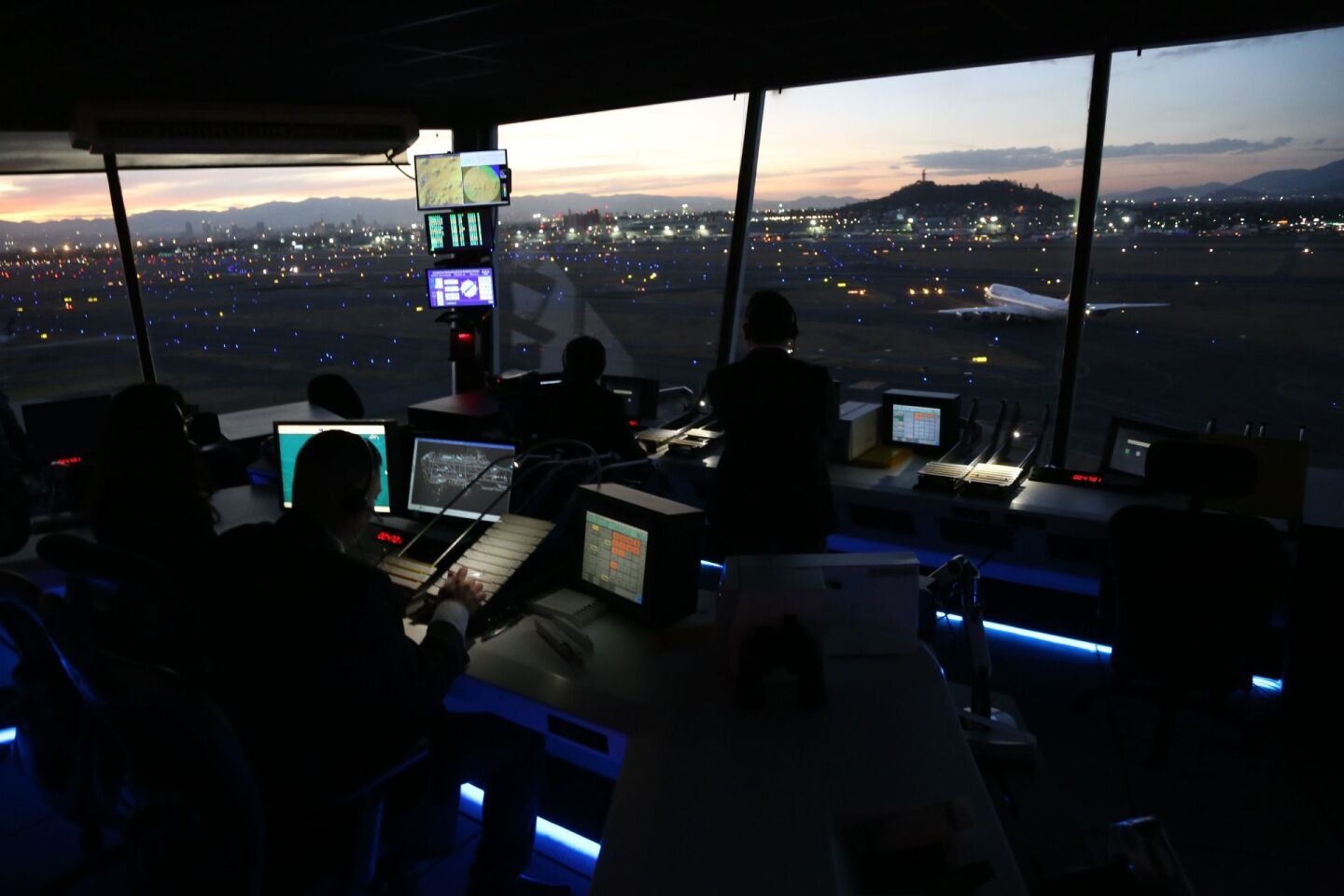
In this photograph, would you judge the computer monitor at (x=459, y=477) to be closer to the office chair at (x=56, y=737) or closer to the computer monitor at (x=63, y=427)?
the office chair at (x=56, y=737)

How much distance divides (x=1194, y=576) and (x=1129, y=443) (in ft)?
3.33

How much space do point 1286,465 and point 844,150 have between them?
3202mm

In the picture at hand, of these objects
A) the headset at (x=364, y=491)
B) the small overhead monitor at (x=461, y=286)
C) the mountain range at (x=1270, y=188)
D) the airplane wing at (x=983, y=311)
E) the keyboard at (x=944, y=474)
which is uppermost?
the mountain range at (x=1270, y=188)

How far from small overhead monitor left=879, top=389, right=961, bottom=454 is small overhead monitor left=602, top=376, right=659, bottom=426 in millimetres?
1292

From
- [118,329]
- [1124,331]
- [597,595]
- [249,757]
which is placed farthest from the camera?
[118,329]

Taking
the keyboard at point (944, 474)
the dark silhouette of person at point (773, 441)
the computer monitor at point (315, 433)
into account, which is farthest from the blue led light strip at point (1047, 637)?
the computer monitor at point (315, 433)

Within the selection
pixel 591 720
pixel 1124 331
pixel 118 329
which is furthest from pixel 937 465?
pixel 118 329

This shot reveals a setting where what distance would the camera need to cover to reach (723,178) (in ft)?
17.0

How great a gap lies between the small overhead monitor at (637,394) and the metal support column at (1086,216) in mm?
2147

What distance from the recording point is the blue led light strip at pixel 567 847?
2.20 m

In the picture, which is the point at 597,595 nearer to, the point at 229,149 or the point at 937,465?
the point at 937,465

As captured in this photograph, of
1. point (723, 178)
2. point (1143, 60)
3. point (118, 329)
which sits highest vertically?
point (1143, 60)

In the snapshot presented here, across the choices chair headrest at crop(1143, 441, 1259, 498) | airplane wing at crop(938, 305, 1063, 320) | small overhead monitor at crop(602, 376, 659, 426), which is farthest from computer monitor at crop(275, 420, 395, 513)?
airplane wing at crop(938, 305, 1063, 320)

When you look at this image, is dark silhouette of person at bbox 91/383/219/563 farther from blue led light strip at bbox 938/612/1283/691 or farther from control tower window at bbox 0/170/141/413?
control tower window at bbox 0/170/141/413
